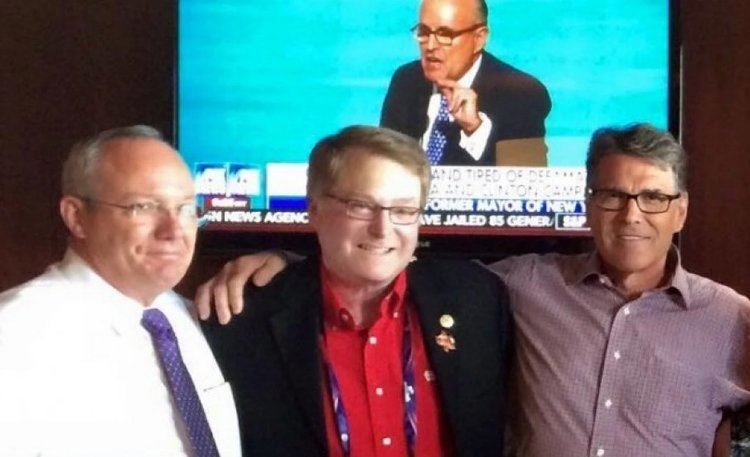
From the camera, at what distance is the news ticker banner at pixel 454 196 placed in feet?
9.39

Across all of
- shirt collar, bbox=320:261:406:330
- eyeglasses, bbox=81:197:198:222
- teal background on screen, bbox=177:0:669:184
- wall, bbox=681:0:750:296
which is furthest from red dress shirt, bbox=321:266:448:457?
wall, bbox=681:0:750:296

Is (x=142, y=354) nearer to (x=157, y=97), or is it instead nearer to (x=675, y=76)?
(x=157, y=97)

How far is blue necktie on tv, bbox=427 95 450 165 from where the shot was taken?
285 centimetres

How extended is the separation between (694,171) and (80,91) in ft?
6.52

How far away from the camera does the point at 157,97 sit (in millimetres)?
3078

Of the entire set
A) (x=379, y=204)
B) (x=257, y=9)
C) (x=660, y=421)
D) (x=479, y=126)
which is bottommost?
(x=660, y=421)

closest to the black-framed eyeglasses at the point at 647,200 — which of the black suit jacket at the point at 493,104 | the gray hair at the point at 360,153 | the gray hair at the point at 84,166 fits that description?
the gray hair at the point at 360,153

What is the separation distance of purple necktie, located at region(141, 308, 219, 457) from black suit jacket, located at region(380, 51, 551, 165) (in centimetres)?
113

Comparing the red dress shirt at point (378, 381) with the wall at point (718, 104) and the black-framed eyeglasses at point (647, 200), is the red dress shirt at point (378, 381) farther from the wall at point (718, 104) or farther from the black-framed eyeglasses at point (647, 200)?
the wall at point (718, 104)

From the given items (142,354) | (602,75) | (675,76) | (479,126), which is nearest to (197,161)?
(479,126)

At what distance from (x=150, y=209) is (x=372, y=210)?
479 millimetres

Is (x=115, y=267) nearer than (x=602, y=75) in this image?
Yes

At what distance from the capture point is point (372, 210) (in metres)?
2.11

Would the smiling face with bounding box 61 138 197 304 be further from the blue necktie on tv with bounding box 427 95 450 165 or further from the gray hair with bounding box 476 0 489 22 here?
the gray hair with bounding box 476 0 489 22
